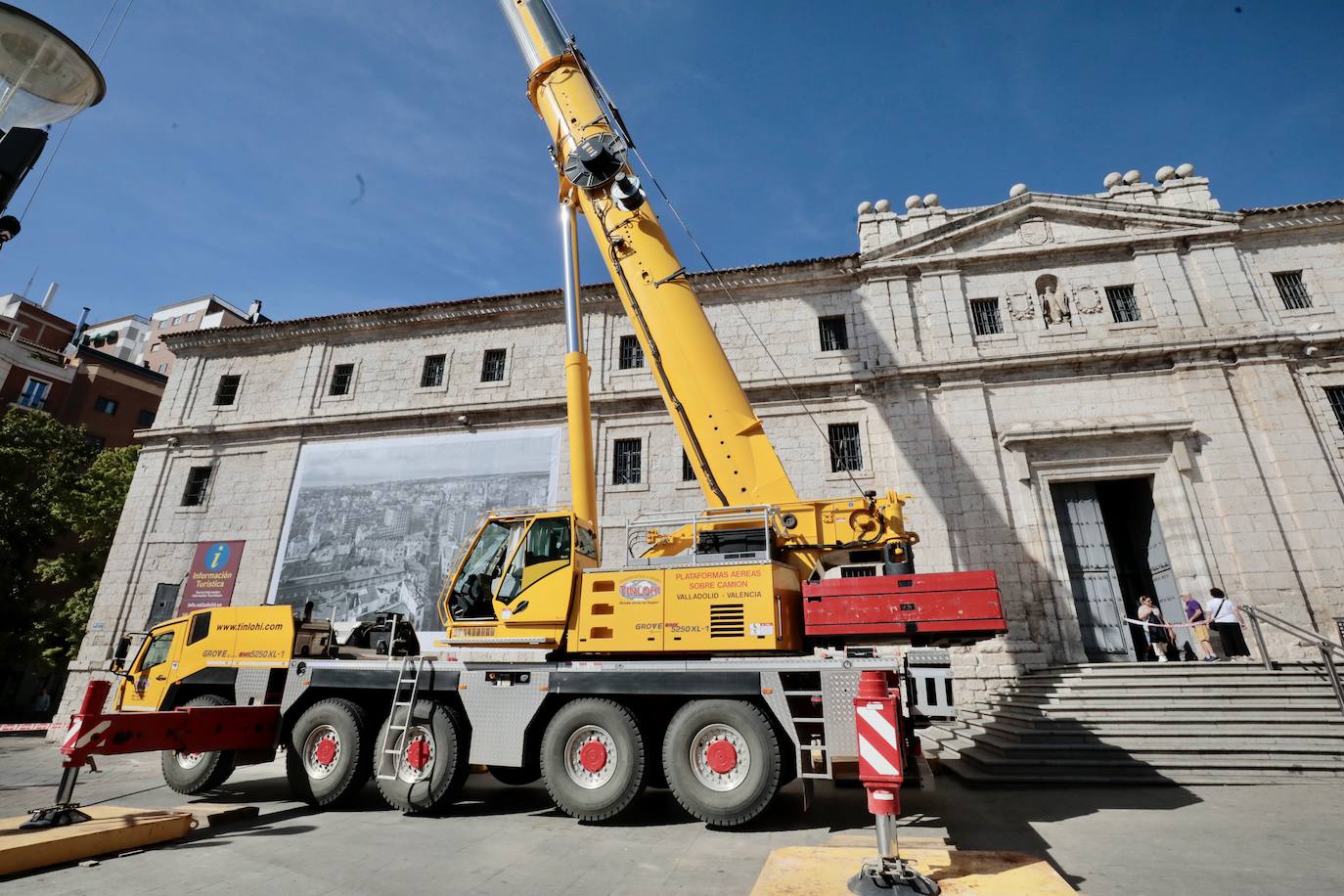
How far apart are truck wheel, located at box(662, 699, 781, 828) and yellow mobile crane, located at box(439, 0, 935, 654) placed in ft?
2.37

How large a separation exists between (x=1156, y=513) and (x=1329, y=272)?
8.01 metres

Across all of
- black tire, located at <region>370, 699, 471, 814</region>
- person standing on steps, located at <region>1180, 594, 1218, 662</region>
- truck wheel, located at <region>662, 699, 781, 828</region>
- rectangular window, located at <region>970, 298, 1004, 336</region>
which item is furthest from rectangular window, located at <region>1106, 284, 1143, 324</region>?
black tire, located at <region>370, 699, 471, 814</region>

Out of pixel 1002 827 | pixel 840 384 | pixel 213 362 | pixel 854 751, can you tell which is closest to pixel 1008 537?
pixel 840 384

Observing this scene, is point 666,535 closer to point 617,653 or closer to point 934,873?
point 617,653

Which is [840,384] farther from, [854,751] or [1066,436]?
[854,751]

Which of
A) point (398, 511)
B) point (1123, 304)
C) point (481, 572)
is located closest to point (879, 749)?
point (481, 572)

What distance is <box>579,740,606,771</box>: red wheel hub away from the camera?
721cm

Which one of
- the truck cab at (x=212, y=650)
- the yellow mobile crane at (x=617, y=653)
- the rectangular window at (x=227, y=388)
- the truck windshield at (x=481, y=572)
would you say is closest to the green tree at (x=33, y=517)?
the rectangular window at (x=227, y=388)

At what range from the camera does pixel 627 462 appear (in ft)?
57.4

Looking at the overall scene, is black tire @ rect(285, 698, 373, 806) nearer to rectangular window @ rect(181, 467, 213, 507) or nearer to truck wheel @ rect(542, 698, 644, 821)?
truck wheel @ rect(542, 698, 644, 821)

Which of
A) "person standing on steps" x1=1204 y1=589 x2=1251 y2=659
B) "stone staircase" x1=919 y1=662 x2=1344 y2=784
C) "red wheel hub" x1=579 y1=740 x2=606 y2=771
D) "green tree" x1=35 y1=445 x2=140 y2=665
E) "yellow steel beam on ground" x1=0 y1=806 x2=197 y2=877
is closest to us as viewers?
"yellow steel beam on ground" x1=0 y1=806 x2=197 y2=877

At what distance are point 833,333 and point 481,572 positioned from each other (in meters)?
12.8

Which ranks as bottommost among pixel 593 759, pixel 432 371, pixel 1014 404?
pixel 593 759

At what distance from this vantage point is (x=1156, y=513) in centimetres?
1463
